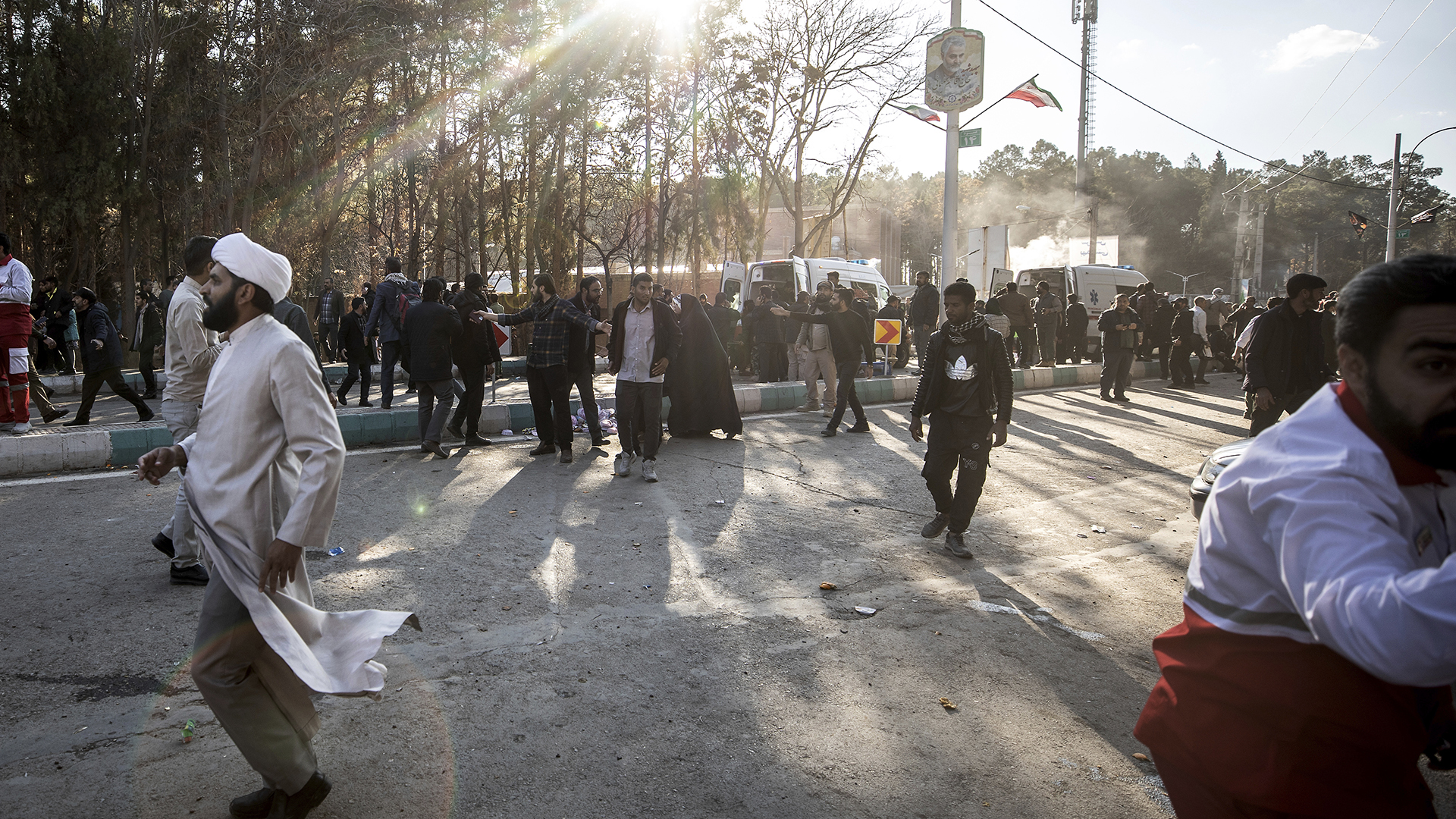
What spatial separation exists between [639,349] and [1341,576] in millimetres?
7233

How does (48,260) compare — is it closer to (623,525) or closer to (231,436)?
(623,525)

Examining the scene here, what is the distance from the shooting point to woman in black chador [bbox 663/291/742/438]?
1034 centimetres

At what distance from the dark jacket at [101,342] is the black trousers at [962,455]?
9300 mm

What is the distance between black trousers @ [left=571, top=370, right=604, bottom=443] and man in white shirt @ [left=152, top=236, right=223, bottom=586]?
4.30 metres

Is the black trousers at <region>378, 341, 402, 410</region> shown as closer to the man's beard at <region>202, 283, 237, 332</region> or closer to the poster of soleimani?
the man's beard at <region>202, 283, 237, 332</region>

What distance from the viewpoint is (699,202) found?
3381cm

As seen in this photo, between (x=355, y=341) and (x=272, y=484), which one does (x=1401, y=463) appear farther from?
(x=355, y=341)

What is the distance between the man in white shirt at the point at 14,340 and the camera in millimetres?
8836

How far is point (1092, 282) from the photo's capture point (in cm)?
2414

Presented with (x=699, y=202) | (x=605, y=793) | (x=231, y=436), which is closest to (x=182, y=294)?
(x=231, y=436)

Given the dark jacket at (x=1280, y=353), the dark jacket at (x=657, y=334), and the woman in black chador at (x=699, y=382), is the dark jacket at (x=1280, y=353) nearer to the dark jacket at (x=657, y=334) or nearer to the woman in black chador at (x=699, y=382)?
the dark jacket at (x=657, y=334)

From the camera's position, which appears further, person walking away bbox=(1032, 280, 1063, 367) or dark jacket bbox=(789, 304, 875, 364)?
person walking away bbox=(1032, 280, 1063, 367)

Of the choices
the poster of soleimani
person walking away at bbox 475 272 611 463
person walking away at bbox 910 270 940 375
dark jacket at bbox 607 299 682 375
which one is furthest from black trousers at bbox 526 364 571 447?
the poster of soleimani

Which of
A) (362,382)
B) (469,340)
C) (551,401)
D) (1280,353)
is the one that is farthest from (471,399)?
(1280,353)
